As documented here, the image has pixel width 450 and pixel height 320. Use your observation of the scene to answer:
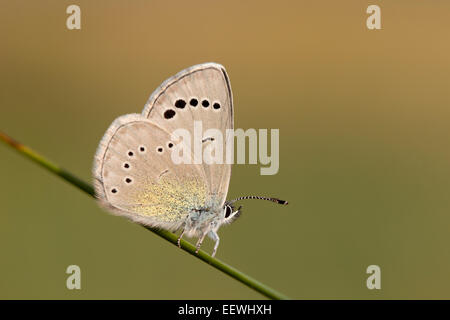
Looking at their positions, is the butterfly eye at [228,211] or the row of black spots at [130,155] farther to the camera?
the butterfly eye at [228,211]

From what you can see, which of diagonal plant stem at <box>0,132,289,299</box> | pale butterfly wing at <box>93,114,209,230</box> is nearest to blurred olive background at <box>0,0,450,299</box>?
pale butterfly wing at <box>93,114,209,230</box>

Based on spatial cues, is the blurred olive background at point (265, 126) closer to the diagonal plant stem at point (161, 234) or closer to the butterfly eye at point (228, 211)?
the butterfly eye at point (228, 211)

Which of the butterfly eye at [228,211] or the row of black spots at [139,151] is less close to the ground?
the row of black spots at [139,151]

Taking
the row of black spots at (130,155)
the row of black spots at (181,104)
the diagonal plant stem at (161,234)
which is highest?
the row of black spots at (181,104)

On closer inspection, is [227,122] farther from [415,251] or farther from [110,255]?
[415,251]

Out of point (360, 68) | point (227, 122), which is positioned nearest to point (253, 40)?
point (360, 68)

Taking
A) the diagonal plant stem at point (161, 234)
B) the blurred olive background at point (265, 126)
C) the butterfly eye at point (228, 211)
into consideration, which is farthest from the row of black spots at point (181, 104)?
the blurred olive background at point (265, 126)

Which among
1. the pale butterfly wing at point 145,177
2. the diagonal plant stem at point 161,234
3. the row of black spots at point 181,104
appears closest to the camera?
the diagonal plant stem at point 161,234
